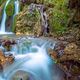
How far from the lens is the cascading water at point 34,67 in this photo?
8016mm

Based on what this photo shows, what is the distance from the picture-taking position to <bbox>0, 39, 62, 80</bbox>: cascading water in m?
8.02

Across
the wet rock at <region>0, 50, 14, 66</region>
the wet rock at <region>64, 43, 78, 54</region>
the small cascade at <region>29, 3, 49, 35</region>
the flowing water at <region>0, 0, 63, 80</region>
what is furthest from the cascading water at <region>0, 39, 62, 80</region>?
the small cascade at <region>29, 3, 49, 35</region>

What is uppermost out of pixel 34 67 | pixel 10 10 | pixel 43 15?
pixel 10 10

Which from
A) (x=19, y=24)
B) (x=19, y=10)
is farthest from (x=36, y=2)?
(x=19, y=24)

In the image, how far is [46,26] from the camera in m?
12.5

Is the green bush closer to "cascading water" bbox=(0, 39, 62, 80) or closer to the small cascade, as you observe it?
the small cascade

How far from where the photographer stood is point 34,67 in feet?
28.2

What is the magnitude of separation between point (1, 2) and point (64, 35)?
5.97 m

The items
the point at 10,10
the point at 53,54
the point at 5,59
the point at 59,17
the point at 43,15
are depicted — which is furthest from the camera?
the point at 10,10

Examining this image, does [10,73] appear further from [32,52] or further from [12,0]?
[12,0]

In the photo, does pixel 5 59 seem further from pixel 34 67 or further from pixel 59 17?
pixel 59 17

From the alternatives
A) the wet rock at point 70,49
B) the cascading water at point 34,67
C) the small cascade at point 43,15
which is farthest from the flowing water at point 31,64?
the small cascade at point 43,15

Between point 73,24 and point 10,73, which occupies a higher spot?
point 73,24

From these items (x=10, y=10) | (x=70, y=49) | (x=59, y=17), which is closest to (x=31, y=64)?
(x=70, y=49)
